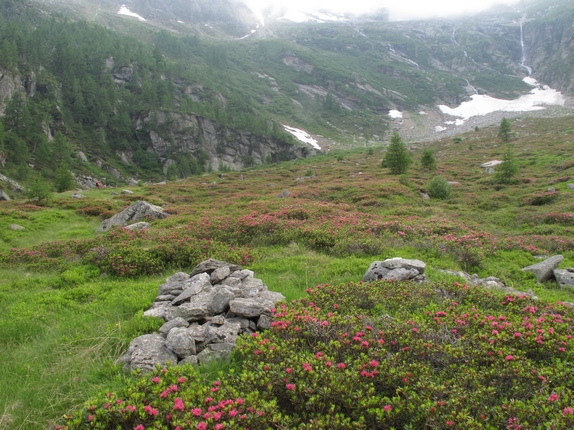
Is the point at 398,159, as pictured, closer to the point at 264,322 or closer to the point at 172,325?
the point at 264,322

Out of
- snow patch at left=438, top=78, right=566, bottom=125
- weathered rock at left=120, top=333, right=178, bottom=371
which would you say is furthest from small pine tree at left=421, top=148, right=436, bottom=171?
snow patch at left=438, top=78, right=566, bottom=125

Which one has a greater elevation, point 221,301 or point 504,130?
point 504,130

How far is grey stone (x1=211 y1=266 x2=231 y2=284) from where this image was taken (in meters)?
9.37

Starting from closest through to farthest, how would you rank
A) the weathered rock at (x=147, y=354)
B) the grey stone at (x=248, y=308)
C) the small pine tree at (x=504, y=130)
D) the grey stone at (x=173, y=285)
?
the weathered rock at (x=147, y=354), the grey stone at (x=248, y=308), the grey stone at (x=173, y=285), the small pine tree at (x=504, y=130)

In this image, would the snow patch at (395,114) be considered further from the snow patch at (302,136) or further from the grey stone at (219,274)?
the grey stone at (219,274)

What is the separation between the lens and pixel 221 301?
7641mm

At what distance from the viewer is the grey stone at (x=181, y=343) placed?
5.99m

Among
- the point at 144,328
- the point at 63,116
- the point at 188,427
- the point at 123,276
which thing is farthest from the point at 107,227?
the point at 63,116

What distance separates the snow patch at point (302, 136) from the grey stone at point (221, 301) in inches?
4145

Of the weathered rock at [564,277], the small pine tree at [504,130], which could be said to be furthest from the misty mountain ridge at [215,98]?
the weathered rock at [564,277]

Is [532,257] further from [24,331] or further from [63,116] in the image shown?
[63,116]

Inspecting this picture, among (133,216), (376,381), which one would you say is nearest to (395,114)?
(133,216)

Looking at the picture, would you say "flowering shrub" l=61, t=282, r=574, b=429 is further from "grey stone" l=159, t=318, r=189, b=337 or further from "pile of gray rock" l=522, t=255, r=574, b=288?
"pile of gray rock" l=522, t=255, r=574, b=288

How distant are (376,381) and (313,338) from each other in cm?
150
